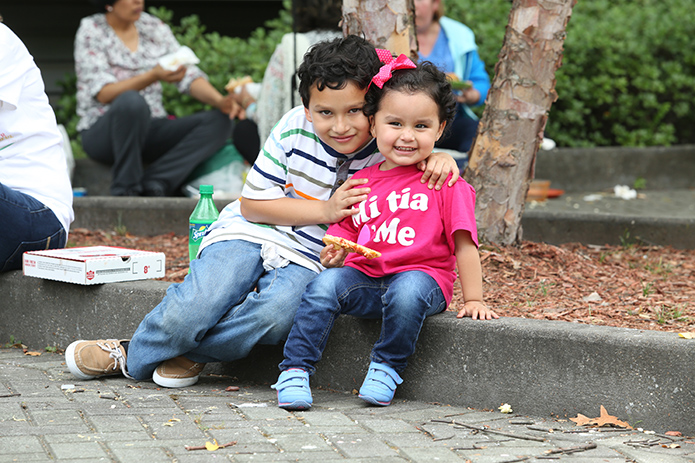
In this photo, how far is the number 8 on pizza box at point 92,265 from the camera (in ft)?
12.1

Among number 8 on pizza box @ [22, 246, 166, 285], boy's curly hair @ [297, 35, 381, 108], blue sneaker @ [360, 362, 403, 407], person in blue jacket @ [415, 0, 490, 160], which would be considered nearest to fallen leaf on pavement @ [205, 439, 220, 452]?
blue sneaker @ [360, 362, 403, 407]

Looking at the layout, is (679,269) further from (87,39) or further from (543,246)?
(87,39)

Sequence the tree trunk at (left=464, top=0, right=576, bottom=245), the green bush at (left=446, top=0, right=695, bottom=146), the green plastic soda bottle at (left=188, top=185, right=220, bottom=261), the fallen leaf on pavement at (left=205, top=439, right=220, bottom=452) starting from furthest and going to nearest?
the green bush at (left=446, top=0, right=695, bottom=146) < the tree trunk at (left=464, top=0, right=576, bottom=245) < the green plastic soda bottle at (left=188, top=185, right=220, bottom=261) < the fallen leaf on pavement at (left=205, top=439, right=220, bottom=452)

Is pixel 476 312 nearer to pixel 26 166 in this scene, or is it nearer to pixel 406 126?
pixel 406 126

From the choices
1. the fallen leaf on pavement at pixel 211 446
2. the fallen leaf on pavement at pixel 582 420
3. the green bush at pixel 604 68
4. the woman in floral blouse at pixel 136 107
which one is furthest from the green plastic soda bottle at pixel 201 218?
the green bush at pixel 604 68

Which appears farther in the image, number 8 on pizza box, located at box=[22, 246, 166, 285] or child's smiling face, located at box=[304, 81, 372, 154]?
number 8 on pizza box, located at box=[22, 246, 166, 285]

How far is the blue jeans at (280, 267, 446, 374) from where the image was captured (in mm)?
2924

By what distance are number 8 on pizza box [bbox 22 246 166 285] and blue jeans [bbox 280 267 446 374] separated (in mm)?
1073

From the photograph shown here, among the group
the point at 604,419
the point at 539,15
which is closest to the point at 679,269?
the point at 539,15

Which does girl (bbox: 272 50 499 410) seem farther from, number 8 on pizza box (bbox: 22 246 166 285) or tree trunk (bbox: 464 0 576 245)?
tree trunk (bbox: 464 0 576 245)

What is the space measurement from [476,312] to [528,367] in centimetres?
26

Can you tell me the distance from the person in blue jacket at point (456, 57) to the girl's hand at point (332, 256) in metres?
3.23

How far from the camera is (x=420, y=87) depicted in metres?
3.01

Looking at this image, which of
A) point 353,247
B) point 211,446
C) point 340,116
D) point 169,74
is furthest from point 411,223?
point 169,74
